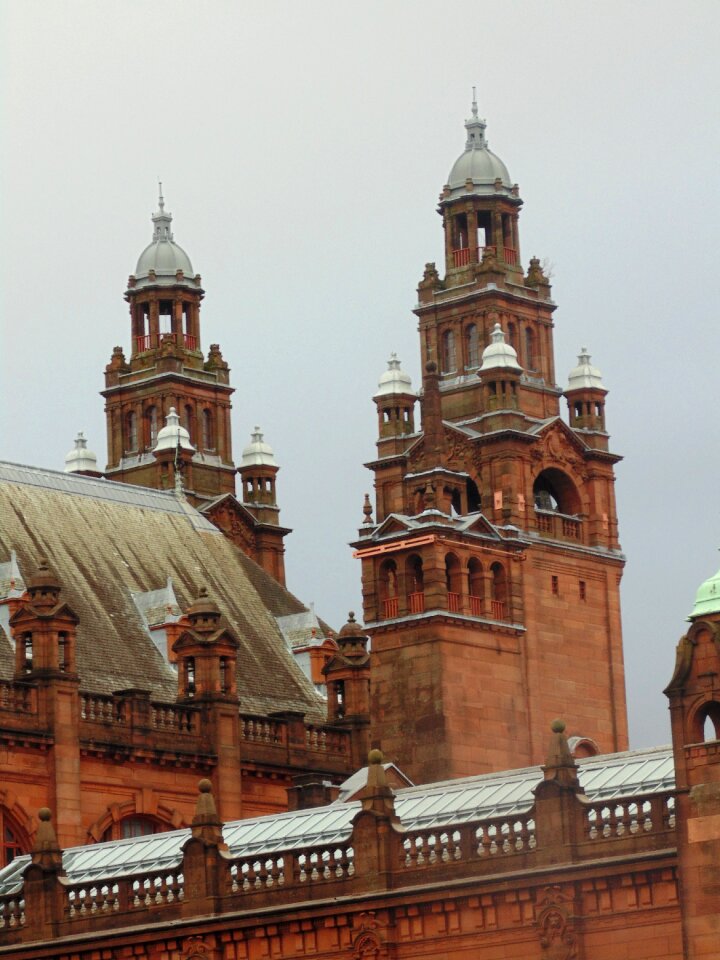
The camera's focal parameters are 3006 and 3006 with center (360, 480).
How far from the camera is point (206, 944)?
2960 inches

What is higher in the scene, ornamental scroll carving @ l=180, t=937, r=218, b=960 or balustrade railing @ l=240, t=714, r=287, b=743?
balustrade railing @ l=240, t=714, r=287, b=743

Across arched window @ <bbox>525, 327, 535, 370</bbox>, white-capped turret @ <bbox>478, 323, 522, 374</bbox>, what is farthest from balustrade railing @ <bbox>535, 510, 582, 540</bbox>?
arched window @ <bbox>525, 327, 535, 370</bbox>

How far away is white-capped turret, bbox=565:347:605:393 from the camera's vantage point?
141 meters

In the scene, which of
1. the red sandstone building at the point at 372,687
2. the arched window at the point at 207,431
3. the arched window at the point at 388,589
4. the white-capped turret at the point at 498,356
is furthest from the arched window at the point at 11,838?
the arched window at the point at 207,431

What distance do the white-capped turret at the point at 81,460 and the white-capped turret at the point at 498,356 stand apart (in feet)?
68.6

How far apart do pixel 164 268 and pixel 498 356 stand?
18.9 m

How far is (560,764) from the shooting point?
7025 centimetres

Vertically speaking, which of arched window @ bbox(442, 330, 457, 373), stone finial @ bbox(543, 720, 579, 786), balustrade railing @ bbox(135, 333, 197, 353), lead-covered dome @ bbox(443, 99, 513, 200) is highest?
lead-covered dome @ bbox(443, 99, 513, 200)

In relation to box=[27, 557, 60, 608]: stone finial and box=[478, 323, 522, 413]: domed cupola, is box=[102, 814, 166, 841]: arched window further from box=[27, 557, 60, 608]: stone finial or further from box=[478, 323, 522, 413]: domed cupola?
box=[478, 323, 522, 413]: domed cupola

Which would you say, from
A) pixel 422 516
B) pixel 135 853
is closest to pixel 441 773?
pixel 422 516

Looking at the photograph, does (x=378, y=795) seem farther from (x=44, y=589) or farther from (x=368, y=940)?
(x=44, y=589)

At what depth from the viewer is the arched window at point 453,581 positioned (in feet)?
415

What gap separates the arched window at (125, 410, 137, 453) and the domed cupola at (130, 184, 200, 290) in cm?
629

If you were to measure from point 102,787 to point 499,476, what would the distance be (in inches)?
1505
